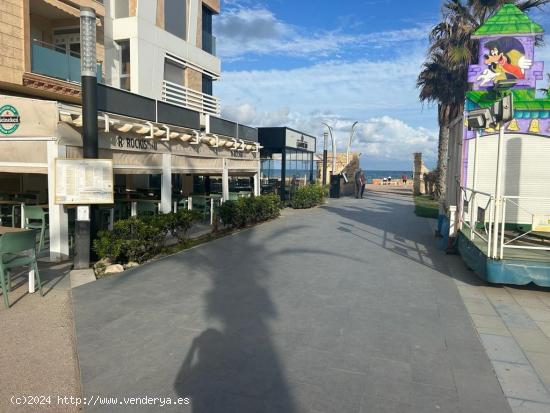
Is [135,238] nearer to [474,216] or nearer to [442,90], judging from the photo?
[474,216]

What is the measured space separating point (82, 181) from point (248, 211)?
6044 millimetres

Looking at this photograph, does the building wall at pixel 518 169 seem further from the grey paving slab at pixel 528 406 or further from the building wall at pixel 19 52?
the building wall at pixel 19 52

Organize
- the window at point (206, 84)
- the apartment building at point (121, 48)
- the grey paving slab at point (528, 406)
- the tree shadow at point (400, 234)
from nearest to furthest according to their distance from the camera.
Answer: the grey paving slab at point (528, 406), the tree shadow at point (400, 234), the apartment building at point (121, 48), the window at point (206, 84)

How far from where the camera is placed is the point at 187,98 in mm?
17641

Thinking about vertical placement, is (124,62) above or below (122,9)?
below

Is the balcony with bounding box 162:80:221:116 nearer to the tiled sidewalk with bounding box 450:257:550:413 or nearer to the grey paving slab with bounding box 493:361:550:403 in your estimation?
the tiled sidewalk with bounding box 450:257:550:413

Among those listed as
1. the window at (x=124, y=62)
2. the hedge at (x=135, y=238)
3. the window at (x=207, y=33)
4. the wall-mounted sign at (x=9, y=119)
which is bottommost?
the hedge at (x=135, y=238)

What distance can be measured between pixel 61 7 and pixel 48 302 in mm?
10435

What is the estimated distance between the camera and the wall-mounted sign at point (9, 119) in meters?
8.07

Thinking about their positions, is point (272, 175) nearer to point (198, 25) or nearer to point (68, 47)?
point (198, 25)

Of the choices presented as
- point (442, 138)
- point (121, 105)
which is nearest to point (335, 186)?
point (442, 138)

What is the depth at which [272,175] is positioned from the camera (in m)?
23.6

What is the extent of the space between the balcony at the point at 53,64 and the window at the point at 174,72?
4529 millimetres

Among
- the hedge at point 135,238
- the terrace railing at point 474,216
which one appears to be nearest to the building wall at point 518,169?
the terrace railing at point 474,216
